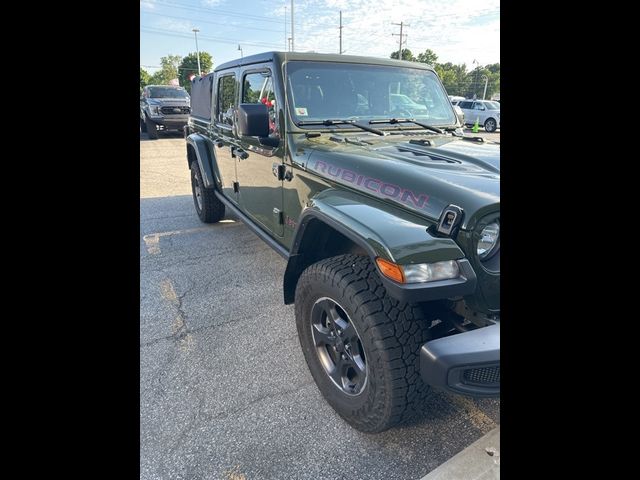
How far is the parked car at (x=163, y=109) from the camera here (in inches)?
600

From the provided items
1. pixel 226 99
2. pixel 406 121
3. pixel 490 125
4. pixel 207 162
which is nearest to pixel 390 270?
pixel 406 121

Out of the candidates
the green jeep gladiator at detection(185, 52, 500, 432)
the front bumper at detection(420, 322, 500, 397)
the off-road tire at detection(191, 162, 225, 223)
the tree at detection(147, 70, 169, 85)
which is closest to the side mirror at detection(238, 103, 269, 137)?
the green jeep gladiator at detection(185, 52, 500, 432)

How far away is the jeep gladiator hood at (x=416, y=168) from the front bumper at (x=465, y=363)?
18.3 inches

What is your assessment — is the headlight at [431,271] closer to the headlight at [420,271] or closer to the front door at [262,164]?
the headlight at [420,271]

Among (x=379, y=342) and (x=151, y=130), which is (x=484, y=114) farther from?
(x=379, y=342)

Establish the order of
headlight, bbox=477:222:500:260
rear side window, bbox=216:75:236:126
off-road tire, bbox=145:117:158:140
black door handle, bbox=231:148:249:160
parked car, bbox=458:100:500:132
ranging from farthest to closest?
parked car, bbox=458:100:500:132 → off-road tire, bbox=145:117:158:140 → rear side window, bbox=216:75:236:126 → black door handle, bbox=231:148:249:160 → headlight, bbox=477:222:500:260

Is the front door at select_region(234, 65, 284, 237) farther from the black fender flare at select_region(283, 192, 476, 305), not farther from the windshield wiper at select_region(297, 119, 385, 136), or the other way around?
the black fender flare at select_region(283, 192, 476, 305)

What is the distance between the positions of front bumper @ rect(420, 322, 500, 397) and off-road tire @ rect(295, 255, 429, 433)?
0.18 meters

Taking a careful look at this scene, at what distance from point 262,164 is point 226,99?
1.22 m

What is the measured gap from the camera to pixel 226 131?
158 inches

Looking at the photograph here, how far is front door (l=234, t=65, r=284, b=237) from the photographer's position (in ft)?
9.73
